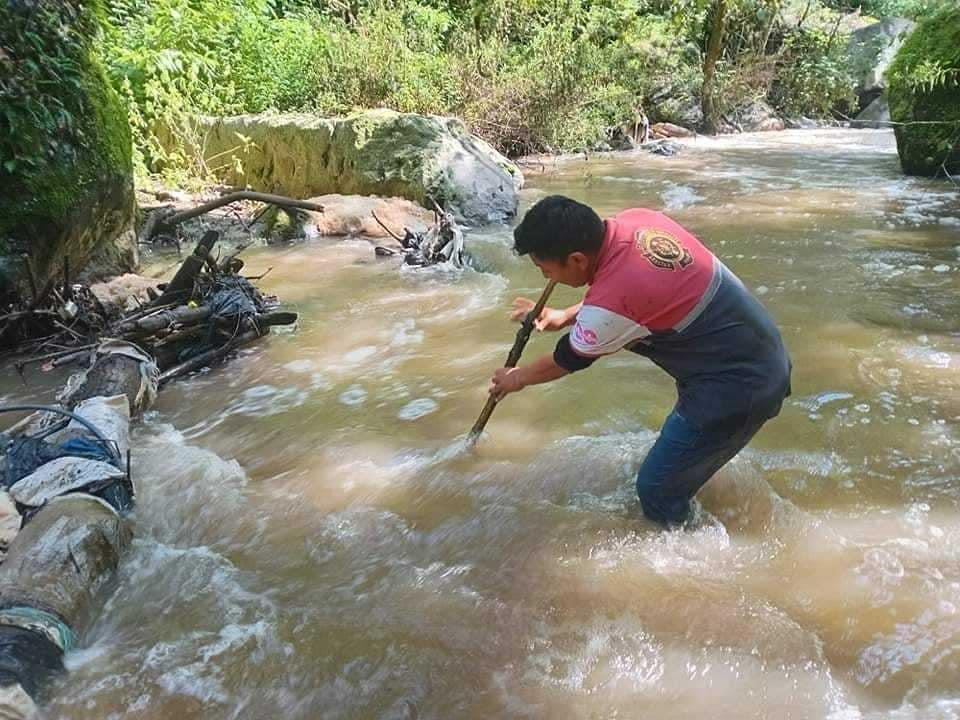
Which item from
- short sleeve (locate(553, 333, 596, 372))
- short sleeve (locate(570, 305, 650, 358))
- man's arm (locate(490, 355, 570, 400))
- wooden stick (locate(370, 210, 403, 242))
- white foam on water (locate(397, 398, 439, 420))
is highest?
short sleeve (locate(570, 305, 650, 358))

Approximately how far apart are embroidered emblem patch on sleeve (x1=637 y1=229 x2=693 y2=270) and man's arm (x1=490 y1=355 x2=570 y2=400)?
0.49 m

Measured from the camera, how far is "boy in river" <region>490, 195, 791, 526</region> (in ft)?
8.23

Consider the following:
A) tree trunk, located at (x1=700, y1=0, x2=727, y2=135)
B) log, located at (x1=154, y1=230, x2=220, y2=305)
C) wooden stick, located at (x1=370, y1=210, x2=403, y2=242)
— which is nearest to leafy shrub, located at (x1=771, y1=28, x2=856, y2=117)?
tree trunk, located at (x1=700, y1=0, x2=727, y2=135)

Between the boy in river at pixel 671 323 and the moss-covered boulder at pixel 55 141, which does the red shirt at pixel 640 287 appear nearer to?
the boy in river at pixel 671 323

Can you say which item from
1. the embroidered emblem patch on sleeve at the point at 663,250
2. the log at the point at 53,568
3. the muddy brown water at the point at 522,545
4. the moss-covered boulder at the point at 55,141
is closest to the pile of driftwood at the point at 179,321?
the muddy brown water at the point at 522,545

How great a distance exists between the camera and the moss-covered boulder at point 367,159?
9.27 m

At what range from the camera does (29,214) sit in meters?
4.81

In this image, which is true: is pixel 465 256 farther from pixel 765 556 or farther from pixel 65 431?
pixel 765 556

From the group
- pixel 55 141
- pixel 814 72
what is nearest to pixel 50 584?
pixel 55 141

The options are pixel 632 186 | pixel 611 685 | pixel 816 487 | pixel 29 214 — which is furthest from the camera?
pixel 632 186

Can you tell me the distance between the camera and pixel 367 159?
31.7 feet

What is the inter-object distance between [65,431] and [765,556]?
3104mm

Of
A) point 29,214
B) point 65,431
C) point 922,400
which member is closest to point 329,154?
point 29,214

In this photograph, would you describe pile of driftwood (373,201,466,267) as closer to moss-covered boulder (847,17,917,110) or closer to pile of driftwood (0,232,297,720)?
pile of driftwood (0,232,297,720)
